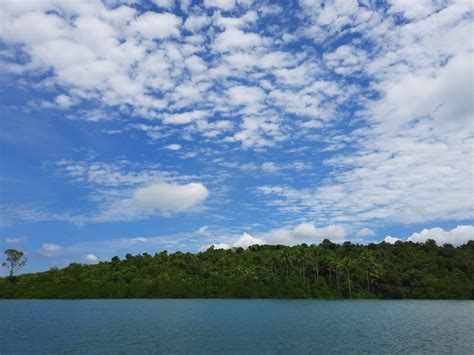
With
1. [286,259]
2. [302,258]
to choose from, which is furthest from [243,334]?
[286,259]

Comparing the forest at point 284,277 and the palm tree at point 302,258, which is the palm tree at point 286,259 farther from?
the palm tree at point 302,258

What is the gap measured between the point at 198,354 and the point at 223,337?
11148 millimetres

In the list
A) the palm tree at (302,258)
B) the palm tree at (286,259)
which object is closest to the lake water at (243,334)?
the palm tree at (302,258)

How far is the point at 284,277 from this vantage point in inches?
5778

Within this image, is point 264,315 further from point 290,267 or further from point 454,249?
point 454,249

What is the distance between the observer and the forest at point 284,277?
13762 cm

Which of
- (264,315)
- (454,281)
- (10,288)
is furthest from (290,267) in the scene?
(10,288)

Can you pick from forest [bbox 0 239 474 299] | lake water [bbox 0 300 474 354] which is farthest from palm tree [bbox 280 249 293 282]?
lake water [bbox 0 300 474 354]

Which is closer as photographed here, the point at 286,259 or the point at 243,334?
the point at 243,334

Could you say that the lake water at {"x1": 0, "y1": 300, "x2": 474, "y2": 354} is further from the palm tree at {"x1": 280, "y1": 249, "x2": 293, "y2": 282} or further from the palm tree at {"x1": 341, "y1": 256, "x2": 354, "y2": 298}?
the palm tree at {"x1": 280, "y1": 249, "x2": 293, "y2": 282}

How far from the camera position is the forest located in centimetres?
13762

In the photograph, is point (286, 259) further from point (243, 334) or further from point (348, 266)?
point (243, 334)

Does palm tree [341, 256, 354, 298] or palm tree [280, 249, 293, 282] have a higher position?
palm tree [280, 249, 293, 282]

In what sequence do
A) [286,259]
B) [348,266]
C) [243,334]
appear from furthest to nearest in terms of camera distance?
[286,259]
[348,266]
[243,334]
